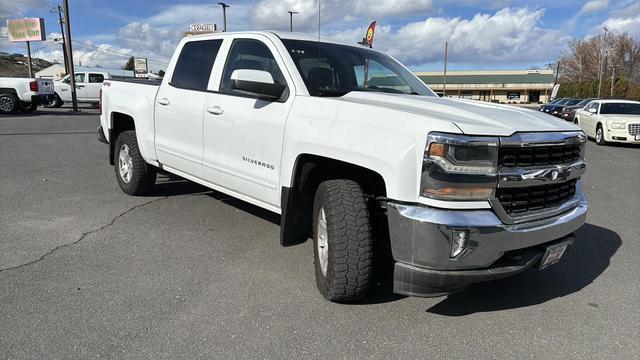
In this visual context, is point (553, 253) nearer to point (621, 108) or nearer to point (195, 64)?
point (195, 64)

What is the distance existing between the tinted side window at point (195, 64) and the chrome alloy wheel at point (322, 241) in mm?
2090

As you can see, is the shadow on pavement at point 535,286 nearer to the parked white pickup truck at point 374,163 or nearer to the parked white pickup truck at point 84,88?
the parked white pickup truck at point 374,163

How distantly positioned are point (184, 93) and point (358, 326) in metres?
3.13

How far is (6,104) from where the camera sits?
21.2 m

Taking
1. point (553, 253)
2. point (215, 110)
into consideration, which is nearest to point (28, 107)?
point (215, 110)

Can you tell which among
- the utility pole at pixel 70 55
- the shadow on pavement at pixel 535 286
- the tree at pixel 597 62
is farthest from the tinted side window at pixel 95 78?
the tree at pixel 597 62

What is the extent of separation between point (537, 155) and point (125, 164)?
522 cm

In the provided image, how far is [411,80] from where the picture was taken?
5.00 meters

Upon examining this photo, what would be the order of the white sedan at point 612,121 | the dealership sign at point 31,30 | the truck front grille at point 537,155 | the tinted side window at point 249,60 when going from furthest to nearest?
1. the dealership sign at point 31,30
2. the white sedan at point 612,121
3. the tinted side window at point 249,60
4. the truck front grille at point 537,155

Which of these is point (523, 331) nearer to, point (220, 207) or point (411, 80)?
point (411, 80)

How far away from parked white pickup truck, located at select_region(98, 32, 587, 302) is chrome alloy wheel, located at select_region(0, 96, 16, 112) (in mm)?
19772

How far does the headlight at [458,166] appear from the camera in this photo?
2.88m

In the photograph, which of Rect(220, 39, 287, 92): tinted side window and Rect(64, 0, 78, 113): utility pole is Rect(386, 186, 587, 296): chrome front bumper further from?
Rect(64, 0, 78, 113): utility pole

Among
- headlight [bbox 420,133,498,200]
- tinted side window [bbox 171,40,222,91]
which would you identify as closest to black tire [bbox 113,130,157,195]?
tinted side window [bbox 171,40,222,91]
